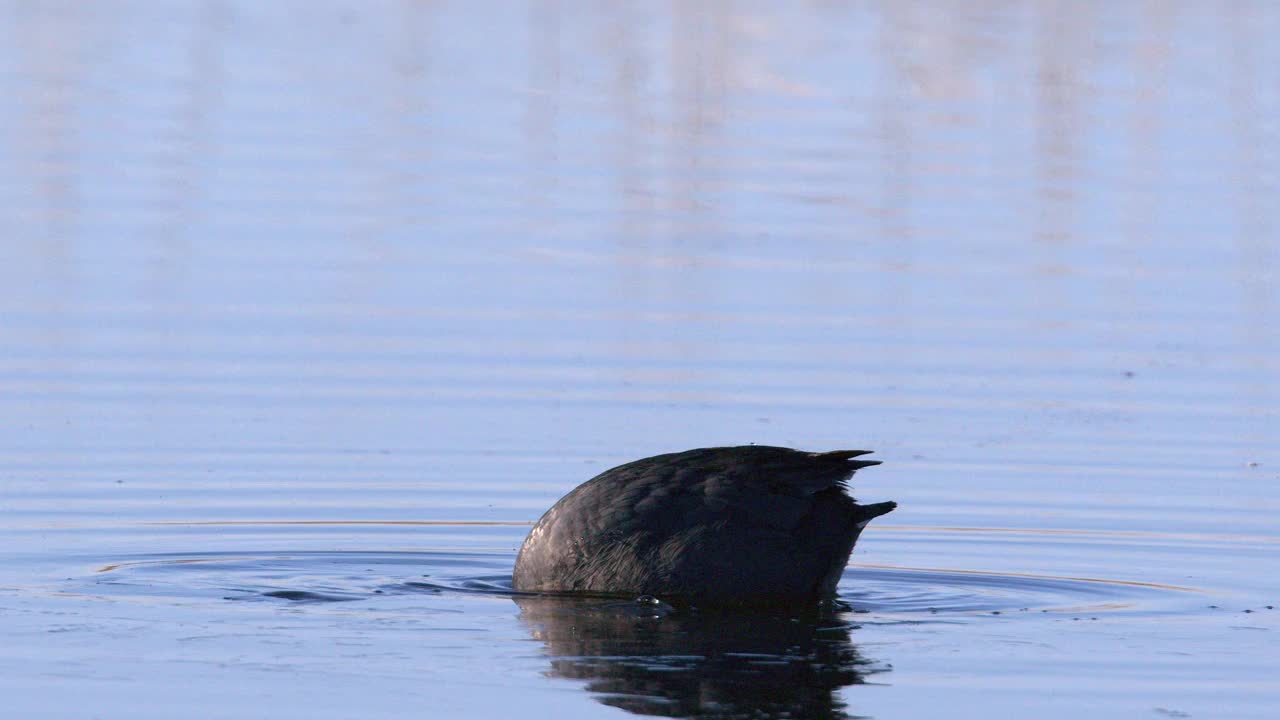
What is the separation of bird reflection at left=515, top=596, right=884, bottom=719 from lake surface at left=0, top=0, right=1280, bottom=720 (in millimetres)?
28

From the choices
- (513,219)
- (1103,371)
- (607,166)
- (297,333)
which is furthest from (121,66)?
(1103,371)

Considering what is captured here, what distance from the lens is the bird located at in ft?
28.9

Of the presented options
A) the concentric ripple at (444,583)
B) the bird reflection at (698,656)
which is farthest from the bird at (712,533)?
the concentric ripple at (444,583)

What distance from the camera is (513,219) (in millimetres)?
17609

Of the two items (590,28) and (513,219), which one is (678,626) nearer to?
(513,219)

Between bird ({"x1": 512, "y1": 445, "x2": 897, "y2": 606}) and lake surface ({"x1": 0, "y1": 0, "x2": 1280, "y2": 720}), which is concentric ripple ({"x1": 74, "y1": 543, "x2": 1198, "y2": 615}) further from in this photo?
→ bird ({"x1": 512, "y1": 445, "x2": 897, "y2": 606})

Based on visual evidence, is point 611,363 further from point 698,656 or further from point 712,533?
point 698,656

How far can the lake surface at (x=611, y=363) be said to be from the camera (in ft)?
25.6

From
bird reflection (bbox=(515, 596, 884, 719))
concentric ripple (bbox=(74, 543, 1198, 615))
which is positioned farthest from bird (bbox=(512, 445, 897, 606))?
concentric ripple (bbox=(74, 543, 1198, 615))

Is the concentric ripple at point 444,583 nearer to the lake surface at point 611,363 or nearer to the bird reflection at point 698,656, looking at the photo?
the lake surface at point 611,363

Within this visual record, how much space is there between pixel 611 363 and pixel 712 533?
4.70 m

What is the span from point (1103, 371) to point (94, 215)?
7.40 metres

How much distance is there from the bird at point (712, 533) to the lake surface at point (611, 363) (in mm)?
173

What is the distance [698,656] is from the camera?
311 inches
